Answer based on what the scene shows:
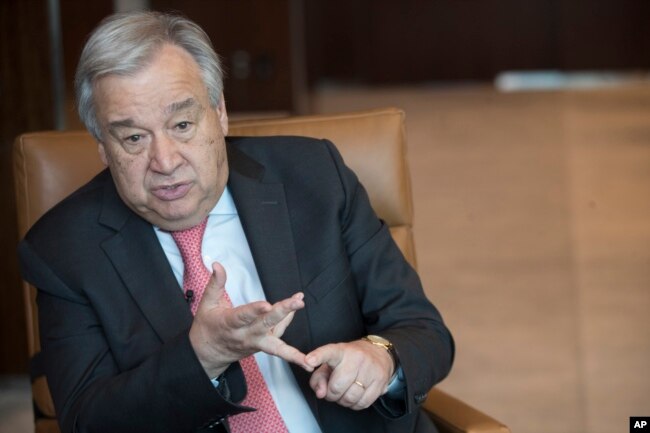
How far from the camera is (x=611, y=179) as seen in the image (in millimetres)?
6621

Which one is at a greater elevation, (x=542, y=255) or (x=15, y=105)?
(x=15, y=105)

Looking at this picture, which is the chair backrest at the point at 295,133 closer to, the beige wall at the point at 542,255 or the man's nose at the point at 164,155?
the man's nose at the point at 164,155

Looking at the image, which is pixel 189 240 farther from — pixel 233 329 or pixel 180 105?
pixel 233 329

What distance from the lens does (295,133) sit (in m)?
2.61

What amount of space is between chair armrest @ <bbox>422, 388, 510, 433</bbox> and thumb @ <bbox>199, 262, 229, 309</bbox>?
0.65m

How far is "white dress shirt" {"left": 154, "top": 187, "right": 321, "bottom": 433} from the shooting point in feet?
7.06

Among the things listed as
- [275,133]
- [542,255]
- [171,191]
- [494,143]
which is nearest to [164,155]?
[171,191]

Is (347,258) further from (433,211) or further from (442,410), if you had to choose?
(433,211)

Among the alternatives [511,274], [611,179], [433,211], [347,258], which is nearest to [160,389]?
[347,258]

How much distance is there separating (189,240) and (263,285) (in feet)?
0.57

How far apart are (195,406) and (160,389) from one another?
0.07m

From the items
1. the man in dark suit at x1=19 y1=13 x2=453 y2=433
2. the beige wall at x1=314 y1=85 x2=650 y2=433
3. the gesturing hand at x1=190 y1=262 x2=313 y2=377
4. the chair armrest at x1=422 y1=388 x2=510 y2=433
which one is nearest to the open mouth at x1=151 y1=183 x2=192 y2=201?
the man in dark suit at x1=19 y1=13 x2=453 y2=433

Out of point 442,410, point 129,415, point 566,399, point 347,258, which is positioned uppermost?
point 347,258

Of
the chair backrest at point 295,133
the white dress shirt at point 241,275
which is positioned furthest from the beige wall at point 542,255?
the white dress shirt at point 241,275
